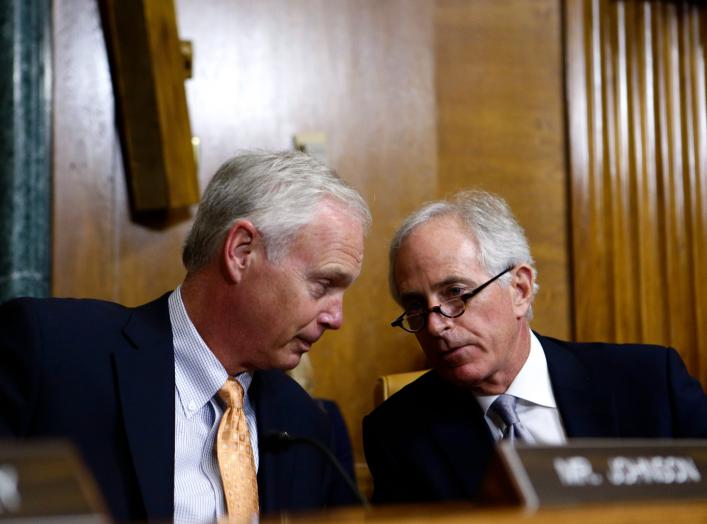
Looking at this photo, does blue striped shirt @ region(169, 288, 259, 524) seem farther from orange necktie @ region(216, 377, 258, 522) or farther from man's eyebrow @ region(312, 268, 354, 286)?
man's eyebrow @ region(312, 268, 354, 286)

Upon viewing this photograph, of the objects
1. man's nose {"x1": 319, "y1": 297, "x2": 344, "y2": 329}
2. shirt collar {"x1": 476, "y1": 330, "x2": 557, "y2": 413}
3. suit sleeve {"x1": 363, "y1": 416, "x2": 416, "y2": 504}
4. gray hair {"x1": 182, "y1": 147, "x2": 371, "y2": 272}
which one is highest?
gray hair {"x1": 182, "y1": 147, "x2": 371, "y2": 272}

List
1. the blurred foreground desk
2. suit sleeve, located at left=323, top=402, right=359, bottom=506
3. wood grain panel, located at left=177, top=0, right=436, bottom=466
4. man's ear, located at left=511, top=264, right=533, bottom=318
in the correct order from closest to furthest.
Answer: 1. the blurred foreground desk
2. suit sleeve, located at left=323, top=402, right=359, bottom=506
3. man's ear, located at left=511, top=264, right=533, bottom=318
4. wood grain panel, located at left=177, top=0, right=436, bottom=466

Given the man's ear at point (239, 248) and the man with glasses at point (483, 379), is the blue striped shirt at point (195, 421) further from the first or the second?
the man with glasses at point (483, 379)

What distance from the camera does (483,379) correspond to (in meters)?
2.41

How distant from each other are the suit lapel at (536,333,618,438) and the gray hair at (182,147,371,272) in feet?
2.16

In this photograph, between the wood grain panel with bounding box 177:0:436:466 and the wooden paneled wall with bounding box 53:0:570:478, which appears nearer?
the wooden paneled wall with bounding box 53:0:570:478

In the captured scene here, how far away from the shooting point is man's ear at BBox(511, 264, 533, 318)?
8.32 feet

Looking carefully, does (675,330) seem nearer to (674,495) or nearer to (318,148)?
(318,148)

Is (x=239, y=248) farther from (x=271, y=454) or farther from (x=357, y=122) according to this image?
(x=357, y=122)

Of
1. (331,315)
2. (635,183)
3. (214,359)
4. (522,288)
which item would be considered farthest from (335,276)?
(635,183)

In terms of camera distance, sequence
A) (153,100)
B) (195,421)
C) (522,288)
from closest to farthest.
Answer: (195,421)
(522,288)
(153,100)

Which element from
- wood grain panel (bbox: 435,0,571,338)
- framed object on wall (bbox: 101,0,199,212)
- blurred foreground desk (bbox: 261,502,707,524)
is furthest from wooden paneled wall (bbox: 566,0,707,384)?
blurred foreground desk (bbox: 261,502,707,524)

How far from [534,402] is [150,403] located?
101 cm

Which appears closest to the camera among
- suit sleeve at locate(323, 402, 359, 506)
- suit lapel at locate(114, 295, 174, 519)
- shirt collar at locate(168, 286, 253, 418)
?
suit lapel at locate(114, 295, 174, 519)
